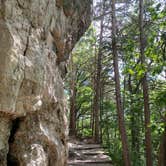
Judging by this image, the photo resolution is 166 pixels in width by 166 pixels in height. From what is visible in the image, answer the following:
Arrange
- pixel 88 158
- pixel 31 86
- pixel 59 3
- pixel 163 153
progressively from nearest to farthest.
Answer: pixel 31 86 < pixel 163 153 < pixel 59 3 < pixel 88 158

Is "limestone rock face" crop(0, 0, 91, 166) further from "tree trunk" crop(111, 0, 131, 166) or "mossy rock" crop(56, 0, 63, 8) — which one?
"tree trunk" crop(111, 0, 131, 166)

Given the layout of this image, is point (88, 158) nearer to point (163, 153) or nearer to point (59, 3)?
point (163, 153)

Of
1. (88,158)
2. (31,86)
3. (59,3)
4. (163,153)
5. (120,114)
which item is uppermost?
(59,3)

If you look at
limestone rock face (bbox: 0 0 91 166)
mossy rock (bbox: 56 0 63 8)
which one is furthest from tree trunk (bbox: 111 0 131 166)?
mossy rock (bbox: 56 0 63 8)

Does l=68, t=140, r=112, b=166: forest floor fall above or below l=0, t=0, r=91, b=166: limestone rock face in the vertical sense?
below

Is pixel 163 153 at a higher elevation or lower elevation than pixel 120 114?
lower

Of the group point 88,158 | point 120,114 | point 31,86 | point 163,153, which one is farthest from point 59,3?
point 88,158

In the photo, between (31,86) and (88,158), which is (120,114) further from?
(31,86)

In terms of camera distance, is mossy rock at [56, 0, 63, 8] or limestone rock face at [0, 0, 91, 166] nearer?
limestone rock face at [0, 0, 91, 166]

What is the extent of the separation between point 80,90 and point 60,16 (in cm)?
1451

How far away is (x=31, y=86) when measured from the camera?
5.21m

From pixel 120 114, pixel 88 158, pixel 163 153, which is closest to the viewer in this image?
pixel 163 153

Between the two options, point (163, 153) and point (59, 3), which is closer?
point (163, 153)

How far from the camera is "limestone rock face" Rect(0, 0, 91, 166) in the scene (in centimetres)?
462
